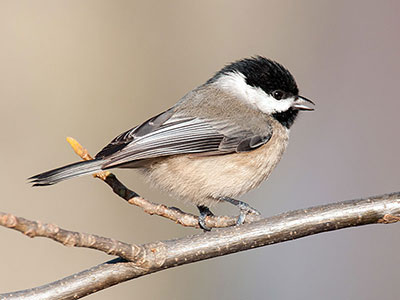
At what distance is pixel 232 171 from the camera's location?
2.73 metres

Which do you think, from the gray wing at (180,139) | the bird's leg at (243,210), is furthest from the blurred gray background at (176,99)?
the bird's leg at (243,210)

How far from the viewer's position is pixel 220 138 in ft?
9.11

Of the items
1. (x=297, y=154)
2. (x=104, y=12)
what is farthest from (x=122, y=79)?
(x=297, y=154)

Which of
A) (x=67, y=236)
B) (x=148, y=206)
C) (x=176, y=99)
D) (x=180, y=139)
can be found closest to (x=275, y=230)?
(x=148, y=206)

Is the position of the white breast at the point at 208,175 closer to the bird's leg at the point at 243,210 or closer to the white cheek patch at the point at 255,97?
the bird's leg at the point at 243,210

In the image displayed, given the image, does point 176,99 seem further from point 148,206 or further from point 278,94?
point 148,206

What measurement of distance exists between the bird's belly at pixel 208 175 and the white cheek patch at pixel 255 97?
31 centimetres

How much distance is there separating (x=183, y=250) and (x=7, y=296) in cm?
58

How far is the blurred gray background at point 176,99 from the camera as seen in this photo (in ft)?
10.4

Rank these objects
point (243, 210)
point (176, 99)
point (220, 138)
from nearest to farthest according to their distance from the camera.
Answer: point (243, 210) → point (220, 138) → point (176, 99)

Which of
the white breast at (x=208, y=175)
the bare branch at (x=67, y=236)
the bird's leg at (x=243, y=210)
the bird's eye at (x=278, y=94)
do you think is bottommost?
the bird's leg at (x=243, y=210)

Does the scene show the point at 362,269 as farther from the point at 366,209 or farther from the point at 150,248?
the point at 150,248

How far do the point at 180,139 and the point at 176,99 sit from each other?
1000 mm

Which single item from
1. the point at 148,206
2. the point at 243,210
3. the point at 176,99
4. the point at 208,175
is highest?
the point at 176,99
